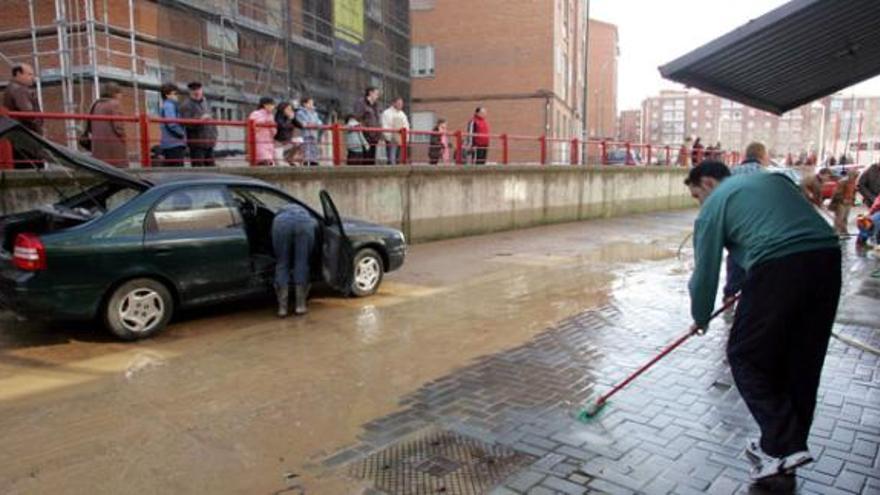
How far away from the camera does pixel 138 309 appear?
609cm

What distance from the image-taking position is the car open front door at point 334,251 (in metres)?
7.13

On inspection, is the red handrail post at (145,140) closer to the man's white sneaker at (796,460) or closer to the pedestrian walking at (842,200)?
the man's white sneaker at (796,460)

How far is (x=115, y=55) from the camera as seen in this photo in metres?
15.5

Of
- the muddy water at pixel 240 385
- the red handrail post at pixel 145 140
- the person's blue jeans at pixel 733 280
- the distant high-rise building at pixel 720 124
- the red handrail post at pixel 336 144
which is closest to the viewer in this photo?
the muddy water at pixel 240 385

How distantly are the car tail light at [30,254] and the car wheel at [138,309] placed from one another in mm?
653

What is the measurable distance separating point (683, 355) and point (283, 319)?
3891mm

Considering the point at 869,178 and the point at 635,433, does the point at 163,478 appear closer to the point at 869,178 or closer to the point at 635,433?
the point at 635,433

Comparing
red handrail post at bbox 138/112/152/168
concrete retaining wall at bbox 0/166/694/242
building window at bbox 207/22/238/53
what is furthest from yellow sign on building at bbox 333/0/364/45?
red handrail post at bbox 138/112/152/168

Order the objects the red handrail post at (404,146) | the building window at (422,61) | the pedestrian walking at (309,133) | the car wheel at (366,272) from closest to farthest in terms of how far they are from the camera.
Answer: the car wheel at (366,272), the pedestrian walking at (309,133), the red handrail post at (404,146), the building window at (422,61)

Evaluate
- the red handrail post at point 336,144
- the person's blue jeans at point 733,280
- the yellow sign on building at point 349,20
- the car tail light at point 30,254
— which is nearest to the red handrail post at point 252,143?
the red handrail post at point 336,144

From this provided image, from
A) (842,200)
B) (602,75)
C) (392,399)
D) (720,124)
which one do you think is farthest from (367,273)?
(720,124)

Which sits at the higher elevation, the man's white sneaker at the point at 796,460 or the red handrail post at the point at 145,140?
the red handrail post at the point at 145,140

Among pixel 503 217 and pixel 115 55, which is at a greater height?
pixel 115 55

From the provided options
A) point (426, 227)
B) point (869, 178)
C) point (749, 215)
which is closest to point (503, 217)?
point (426, 227)
